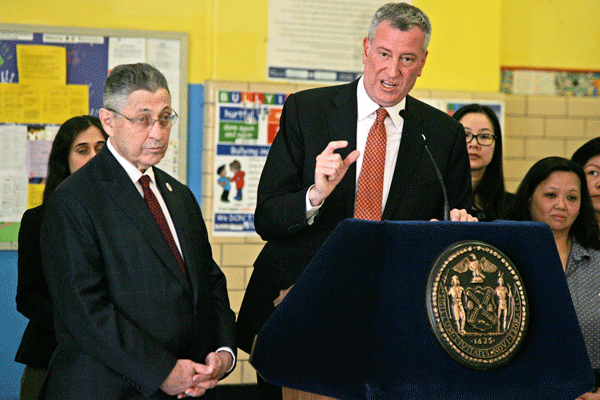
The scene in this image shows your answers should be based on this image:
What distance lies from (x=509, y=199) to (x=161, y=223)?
1618 millimetres

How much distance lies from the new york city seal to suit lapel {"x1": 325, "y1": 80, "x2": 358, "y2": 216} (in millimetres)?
597

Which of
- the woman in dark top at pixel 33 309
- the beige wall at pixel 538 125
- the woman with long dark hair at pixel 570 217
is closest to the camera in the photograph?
the woman in dark top at pixel 33 309

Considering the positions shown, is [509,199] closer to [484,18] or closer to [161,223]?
[161,223]

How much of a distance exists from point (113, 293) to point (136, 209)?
0.74ft

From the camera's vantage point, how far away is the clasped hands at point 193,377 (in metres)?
1.54

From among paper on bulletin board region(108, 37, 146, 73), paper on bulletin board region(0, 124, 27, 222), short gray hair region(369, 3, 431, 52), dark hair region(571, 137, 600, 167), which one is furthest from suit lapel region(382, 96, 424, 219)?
paper on bulletin board region(0, 124, 27, 222)

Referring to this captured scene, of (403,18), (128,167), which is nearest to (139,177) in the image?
(128,167)

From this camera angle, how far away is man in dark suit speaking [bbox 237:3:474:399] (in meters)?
1.70

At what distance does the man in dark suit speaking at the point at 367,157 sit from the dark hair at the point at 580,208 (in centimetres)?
83

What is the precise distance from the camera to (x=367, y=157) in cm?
172

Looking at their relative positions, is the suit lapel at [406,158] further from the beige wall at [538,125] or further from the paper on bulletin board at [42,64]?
the paper on bulletin board at [42,64]

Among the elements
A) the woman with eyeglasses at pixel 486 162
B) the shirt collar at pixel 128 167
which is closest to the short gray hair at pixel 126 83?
the shirt collar at pixel 128 167

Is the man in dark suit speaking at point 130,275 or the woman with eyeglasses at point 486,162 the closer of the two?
the man in dark suit speaking at point 130,275

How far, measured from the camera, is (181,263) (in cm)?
170
